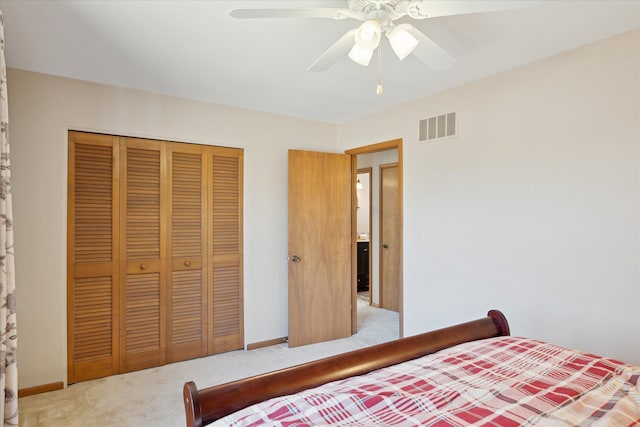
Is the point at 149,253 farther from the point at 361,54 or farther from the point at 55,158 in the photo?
the point at 361,54

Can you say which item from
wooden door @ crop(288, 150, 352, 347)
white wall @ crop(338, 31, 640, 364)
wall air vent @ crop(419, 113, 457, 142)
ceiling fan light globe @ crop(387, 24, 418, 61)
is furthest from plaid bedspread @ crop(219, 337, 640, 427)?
wooden door @ crop(288, 150, 352, 347)

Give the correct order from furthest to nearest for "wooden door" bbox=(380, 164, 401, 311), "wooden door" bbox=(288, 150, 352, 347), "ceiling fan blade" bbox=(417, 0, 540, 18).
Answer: "wooden door" bbox=(380, 164, 401, 311), "wooden door" bbox=(288, 150, 352, 347), "ceiling fan blade" bbox=(417, 0, 540, 18)

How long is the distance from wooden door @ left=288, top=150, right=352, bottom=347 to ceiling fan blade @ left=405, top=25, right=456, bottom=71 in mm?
2082

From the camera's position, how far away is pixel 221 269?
11.3 feet

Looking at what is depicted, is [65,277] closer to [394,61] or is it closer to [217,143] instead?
[217,143]

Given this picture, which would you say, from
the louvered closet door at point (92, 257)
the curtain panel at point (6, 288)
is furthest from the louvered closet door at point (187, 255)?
the curtain panel at point (6, 288)

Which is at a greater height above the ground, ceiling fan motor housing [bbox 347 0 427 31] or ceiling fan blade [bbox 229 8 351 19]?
ceiling fan motor housing [bbox 347 0 427 31]

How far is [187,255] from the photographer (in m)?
3.26

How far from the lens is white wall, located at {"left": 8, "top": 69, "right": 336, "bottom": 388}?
2605mm

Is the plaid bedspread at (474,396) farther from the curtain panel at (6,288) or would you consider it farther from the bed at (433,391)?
the curtain panel at (6,288)

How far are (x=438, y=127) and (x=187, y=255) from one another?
252 centimetres

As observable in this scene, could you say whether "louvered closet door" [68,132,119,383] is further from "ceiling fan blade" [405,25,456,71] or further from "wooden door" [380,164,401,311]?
"wooden door" [380,164,401,311]

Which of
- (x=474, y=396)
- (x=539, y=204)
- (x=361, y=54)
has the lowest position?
(x=474, y=396)

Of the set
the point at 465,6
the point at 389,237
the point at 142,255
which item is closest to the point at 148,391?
the point at 142,255
